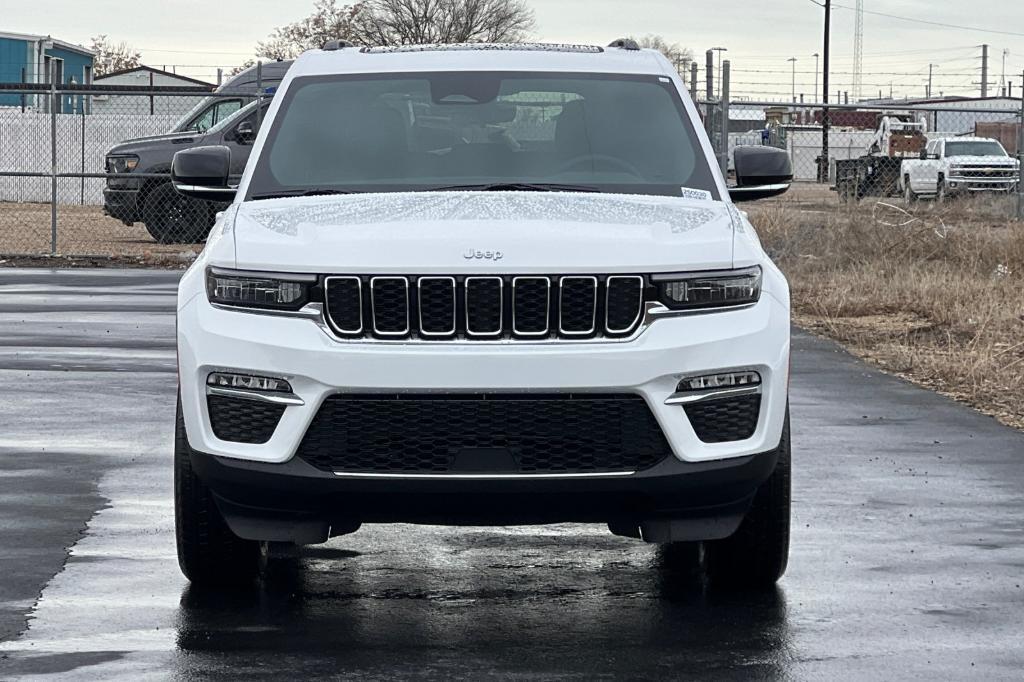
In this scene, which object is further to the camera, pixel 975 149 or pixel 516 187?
pixel 975 149

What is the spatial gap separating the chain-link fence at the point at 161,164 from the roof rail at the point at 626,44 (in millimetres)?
10513

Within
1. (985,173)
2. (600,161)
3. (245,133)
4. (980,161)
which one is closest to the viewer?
(600,161)

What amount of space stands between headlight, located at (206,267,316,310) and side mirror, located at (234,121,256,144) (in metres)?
18.8

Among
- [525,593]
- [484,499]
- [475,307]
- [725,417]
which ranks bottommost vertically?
[525,593]

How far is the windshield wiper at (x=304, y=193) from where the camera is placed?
6.45 m

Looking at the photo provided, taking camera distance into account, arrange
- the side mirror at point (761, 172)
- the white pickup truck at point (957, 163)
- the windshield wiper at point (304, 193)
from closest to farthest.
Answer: the windshield wiper at point (304, 193)
the side mirror at point (761, 172)
the white pickup truck at point (957, 163)

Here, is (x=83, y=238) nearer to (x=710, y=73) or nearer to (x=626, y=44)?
(x=710, y=73)

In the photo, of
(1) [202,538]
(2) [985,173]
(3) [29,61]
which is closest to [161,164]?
(1) [202,538]

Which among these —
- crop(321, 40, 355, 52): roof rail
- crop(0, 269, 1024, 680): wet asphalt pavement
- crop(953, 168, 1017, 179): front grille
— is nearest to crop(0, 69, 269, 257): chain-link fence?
crop(321, 40, 355, 52): roof rail

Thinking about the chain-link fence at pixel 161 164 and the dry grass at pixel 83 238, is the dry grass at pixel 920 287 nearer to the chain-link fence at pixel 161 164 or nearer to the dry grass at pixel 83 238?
the chain-link fence at pixel 161 164

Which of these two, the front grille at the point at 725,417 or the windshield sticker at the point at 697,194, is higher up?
the windshield sticker at the point at 697,194

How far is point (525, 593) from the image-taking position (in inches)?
241

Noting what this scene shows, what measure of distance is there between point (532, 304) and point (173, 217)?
66.0 feet

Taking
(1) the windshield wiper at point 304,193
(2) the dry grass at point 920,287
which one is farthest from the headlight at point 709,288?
(2) the dry grass at point 920,287
